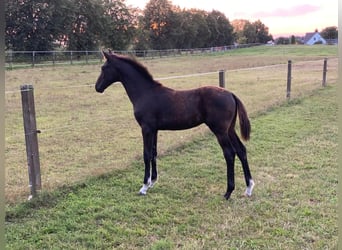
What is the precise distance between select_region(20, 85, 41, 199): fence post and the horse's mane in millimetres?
1114

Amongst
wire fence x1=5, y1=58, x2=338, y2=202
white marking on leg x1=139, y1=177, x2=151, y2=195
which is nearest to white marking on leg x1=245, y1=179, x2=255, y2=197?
white marking on leg x1=139, y1=177, x2=151, y2=195

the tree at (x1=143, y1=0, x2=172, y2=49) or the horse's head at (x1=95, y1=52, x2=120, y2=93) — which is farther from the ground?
the tree at (x1=143, y1=0, x2=172, y2=49)

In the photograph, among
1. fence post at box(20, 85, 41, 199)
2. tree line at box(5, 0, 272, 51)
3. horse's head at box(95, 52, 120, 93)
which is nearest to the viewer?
fence post at box(20, 85, 41, 199)

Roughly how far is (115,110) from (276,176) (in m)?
5.21

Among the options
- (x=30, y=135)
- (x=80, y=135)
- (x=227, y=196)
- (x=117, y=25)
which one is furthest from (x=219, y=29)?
(x=30, y=135)

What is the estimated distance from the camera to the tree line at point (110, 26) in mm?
27703

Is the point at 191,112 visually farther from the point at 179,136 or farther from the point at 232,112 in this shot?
the point at 179,136

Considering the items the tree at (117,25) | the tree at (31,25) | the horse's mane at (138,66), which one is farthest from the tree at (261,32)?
the horse's mane at (138,66)

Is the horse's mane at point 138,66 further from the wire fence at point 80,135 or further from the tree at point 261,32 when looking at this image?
the tree at point 261,32

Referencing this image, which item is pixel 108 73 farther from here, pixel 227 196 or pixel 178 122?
pixel 227 196

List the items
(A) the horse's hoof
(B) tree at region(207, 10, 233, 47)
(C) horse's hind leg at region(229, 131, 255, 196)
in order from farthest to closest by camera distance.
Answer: (B) tree at region(207, 10, 233, 47), (C) horse's hind leg at region(229, 131, 255, 196), (A) the horse's hoof

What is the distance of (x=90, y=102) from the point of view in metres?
9.80

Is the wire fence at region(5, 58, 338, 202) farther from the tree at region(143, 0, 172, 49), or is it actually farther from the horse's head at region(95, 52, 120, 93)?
the tree at region(143, 0, 172, 49)

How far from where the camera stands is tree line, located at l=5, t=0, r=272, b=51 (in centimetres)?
2770
